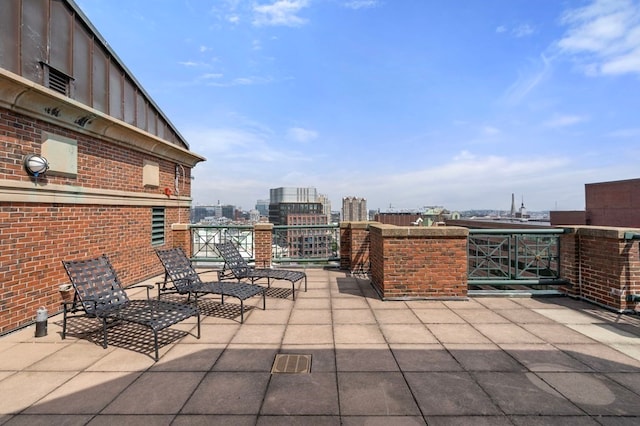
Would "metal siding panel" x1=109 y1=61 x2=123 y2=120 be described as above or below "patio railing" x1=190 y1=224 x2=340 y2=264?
above

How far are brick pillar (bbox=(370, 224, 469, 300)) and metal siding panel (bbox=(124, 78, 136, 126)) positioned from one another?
22.6 ft

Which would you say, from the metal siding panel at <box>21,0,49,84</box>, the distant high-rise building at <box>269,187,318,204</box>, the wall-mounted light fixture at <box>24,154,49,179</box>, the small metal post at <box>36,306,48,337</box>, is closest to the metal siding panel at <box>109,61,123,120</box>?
the metal siding panel at <box>21,0,49,84</box>

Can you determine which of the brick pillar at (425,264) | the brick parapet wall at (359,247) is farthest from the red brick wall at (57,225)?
the brick pillar at (425,264)

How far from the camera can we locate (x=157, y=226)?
8.58 meters

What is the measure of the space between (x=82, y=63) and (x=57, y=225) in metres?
3.31

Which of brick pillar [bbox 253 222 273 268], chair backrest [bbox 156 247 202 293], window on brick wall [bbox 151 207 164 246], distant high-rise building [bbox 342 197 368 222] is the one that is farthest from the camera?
distant high-rise building [bbox 342 197 368 222]

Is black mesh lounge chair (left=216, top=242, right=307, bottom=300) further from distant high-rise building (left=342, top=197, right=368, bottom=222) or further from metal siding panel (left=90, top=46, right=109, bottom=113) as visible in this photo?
distant high-rise building (left=342, top=197, right=368, bottom=222)

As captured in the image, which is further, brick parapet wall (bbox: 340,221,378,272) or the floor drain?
brick parapet wall (bbox: 340,221,378,272)

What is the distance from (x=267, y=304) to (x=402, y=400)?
347 cm

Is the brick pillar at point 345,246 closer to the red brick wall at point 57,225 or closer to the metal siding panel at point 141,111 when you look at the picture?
the red brick wall at point 57,225

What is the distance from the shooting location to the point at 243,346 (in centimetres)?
392

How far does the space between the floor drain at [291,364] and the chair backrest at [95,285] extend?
105 inches

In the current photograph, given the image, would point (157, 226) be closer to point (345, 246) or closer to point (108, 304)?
point (108, 304)

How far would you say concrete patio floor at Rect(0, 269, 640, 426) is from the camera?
260 centimetres
